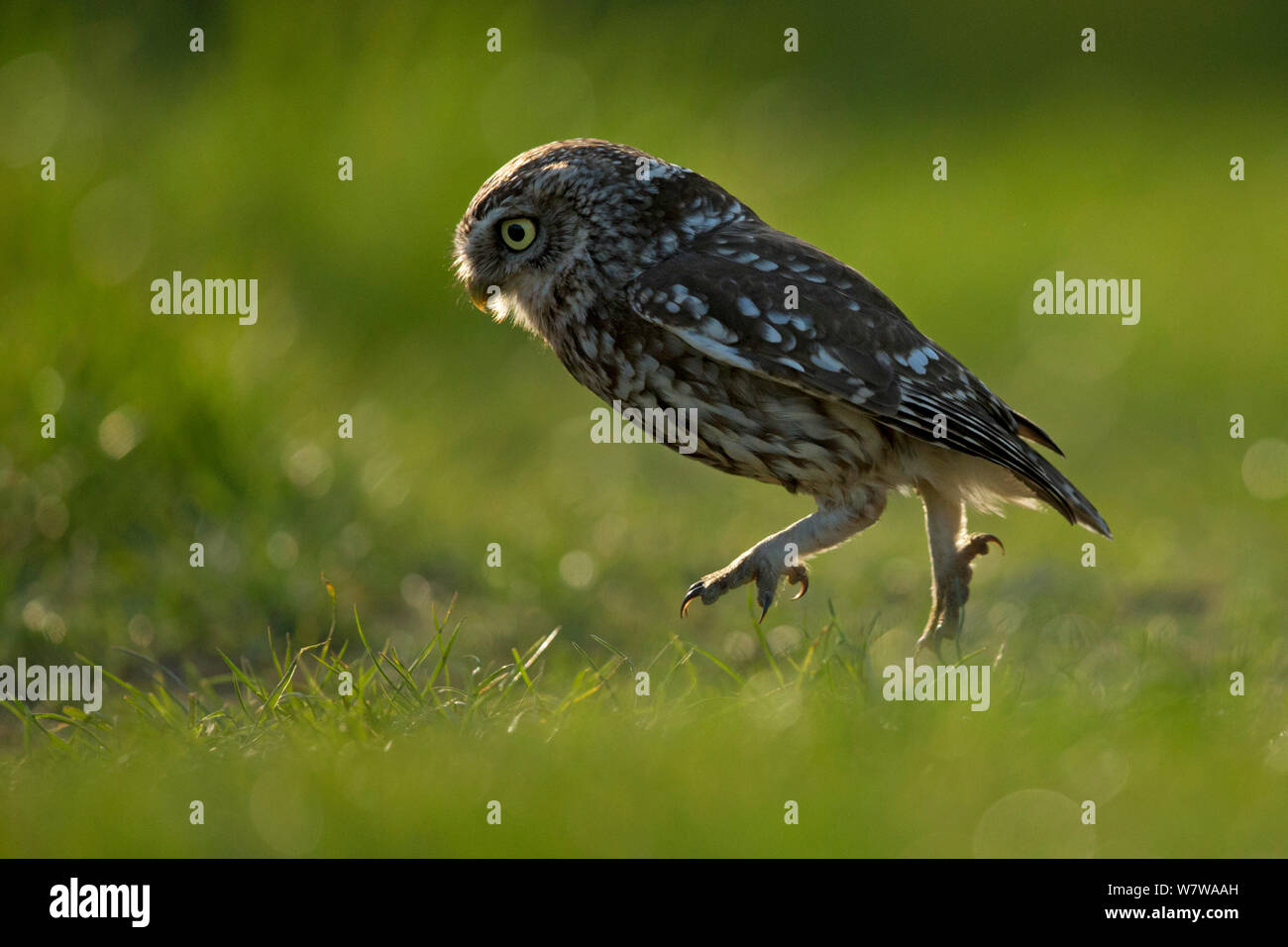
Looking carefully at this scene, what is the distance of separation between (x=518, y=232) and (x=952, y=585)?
1.90m

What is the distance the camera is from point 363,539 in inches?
243

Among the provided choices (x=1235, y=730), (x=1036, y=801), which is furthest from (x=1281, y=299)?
(x=1036, y=801)

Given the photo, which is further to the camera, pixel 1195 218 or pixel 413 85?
pixel 1195 218

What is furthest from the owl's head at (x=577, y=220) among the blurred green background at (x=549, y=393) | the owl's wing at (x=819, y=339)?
the blurred green background at (x=549, y=393)

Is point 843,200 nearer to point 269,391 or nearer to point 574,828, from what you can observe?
point 269,391

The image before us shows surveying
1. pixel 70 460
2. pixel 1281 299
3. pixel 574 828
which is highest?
pixel 1281 299

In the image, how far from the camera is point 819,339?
4340 millimetres

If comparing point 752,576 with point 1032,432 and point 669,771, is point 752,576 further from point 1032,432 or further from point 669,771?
point 1032,432

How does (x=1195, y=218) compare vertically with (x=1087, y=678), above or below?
above

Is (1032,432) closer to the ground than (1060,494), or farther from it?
farther from it

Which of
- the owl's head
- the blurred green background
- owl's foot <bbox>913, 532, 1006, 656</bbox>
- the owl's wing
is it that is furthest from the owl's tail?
the owl's head

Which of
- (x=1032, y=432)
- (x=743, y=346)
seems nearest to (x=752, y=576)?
(x=743, y=346)

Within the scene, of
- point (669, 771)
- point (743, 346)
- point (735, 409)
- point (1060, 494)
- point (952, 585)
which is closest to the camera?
point (669, 771)

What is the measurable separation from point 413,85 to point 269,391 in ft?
11.4
